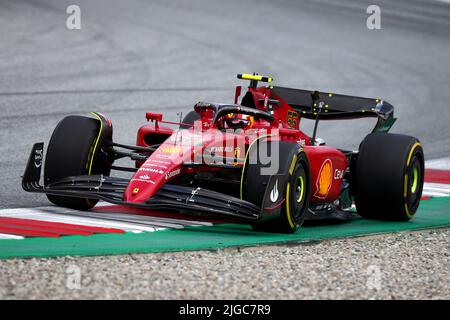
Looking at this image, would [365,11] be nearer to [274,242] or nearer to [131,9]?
[131,9]

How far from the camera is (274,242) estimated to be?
27.3 ft

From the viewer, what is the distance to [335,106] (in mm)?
11117

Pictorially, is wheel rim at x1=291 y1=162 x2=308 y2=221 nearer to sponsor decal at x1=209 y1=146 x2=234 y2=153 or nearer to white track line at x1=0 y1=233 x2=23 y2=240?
sponsor decal at x1=209 y1=146 x2=234 y2=153

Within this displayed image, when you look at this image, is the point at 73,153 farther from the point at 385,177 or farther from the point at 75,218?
the point at 385,177

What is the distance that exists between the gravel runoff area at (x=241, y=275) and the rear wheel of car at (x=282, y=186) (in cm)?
46

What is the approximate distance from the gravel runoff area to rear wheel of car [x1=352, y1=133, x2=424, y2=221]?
1.54 metres

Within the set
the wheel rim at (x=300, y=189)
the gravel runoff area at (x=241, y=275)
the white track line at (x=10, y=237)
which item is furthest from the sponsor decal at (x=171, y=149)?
the white track line at (x=10, y=237)

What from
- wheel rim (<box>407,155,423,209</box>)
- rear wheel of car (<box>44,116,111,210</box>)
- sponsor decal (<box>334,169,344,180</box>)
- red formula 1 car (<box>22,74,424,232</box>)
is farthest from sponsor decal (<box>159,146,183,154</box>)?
wheel rim (<box>407,155,423,209</box>)

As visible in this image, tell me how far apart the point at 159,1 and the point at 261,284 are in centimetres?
2110

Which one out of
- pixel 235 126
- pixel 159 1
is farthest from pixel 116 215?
pixel 159 1

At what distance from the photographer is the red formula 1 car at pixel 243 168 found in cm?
869

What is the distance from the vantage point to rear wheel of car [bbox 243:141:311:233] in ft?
28.5

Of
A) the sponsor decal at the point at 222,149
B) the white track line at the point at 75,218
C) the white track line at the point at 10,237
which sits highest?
the sponsor decal at the point at 222,149

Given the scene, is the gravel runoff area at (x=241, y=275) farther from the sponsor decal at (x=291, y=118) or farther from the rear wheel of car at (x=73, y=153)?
the sponsor decal at (x=291, y=118)
